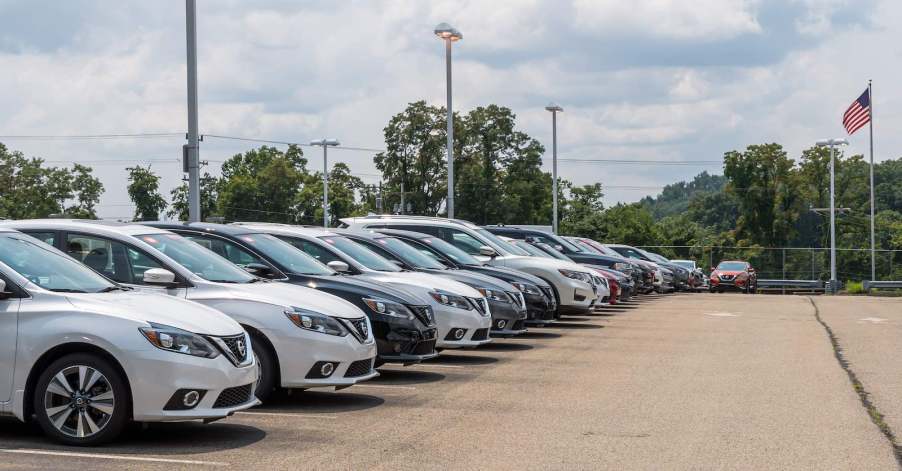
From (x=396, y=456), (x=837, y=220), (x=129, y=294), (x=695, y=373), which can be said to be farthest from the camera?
(x=837, y=220)

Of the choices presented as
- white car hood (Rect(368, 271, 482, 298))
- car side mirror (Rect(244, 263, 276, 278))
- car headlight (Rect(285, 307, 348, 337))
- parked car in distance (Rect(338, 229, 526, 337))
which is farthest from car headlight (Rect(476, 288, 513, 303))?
car headlight (Rect(285, 307, 348, 337))

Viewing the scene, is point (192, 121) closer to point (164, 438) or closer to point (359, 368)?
point (359, 368)

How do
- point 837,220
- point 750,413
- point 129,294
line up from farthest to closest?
point 837,220, point 750,413, point 129,294

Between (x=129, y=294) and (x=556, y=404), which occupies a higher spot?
(x=129, y=294)

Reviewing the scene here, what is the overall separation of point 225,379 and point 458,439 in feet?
5.96

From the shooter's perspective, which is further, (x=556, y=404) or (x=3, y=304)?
(x=556, y=404)

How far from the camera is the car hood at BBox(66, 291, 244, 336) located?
8289mm

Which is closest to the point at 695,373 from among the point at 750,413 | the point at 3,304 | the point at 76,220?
the point at 750,413

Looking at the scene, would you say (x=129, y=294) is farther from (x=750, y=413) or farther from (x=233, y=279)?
(x=750, y=413)

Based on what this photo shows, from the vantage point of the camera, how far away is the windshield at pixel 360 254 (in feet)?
47.3

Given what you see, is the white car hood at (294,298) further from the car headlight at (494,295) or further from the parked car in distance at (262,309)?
the car headlight at (494,295)

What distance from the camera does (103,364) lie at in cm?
815

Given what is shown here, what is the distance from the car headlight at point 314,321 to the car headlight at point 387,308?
67.5 inches

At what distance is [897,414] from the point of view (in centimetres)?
1062
